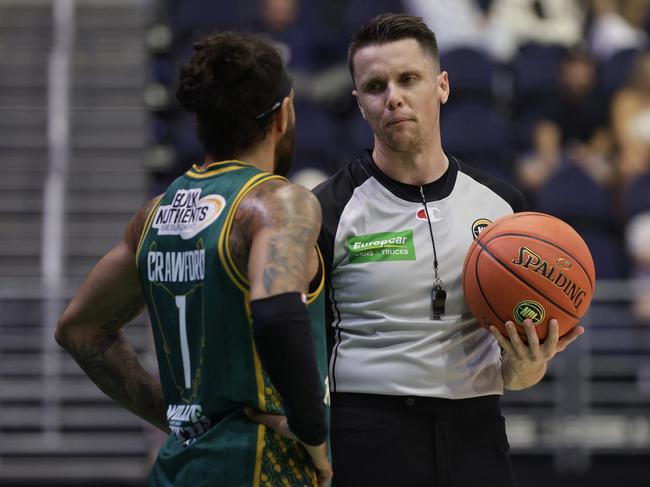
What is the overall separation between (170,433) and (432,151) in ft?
4.05

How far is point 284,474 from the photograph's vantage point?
9.41 feet

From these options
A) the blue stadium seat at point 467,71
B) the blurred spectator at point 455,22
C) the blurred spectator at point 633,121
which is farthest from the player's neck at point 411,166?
the blurred spectator at point 455,22

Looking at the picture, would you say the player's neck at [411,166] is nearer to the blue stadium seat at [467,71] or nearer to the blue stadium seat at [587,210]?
the blue stadium seat at [587,210]

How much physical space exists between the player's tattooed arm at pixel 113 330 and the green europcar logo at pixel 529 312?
1070mm

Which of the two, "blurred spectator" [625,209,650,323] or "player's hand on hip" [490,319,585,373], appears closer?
"player's hand on hip" [490,319,585,373]

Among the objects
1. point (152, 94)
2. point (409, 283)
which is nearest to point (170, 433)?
point (409, 283)

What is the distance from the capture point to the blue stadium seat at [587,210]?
28.6 feet

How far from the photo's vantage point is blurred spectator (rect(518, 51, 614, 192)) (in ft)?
30.3

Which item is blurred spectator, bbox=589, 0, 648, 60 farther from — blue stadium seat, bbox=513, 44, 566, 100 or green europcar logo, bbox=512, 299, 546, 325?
green europcar logo, bbox=512, 299, 546, 325

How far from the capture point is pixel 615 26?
402 inches

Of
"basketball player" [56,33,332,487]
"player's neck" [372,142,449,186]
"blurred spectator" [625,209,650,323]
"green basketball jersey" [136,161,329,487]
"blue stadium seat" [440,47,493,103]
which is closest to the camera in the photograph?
"basketball player" [56,33,332,487]

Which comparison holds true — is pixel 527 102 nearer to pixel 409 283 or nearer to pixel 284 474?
pixel 409 283

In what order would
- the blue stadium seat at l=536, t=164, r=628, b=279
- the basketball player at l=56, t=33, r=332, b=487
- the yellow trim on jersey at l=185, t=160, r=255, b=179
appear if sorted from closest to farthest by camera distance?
the basketball player at l=56, t=33, r=332, b=487, the yellow trim on jersey at l=185, t=160, r=255, b=179, the blue stadium seat at l=536, t=164, r=628, b=279

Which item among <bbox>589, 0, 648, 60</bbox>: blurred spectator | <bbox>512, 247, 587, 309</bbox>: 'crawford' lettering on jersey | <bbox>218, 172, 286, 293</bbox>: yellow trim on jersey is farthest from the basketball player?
<bbox>589, 0, 648, 60</bbox>: blurred spectator
